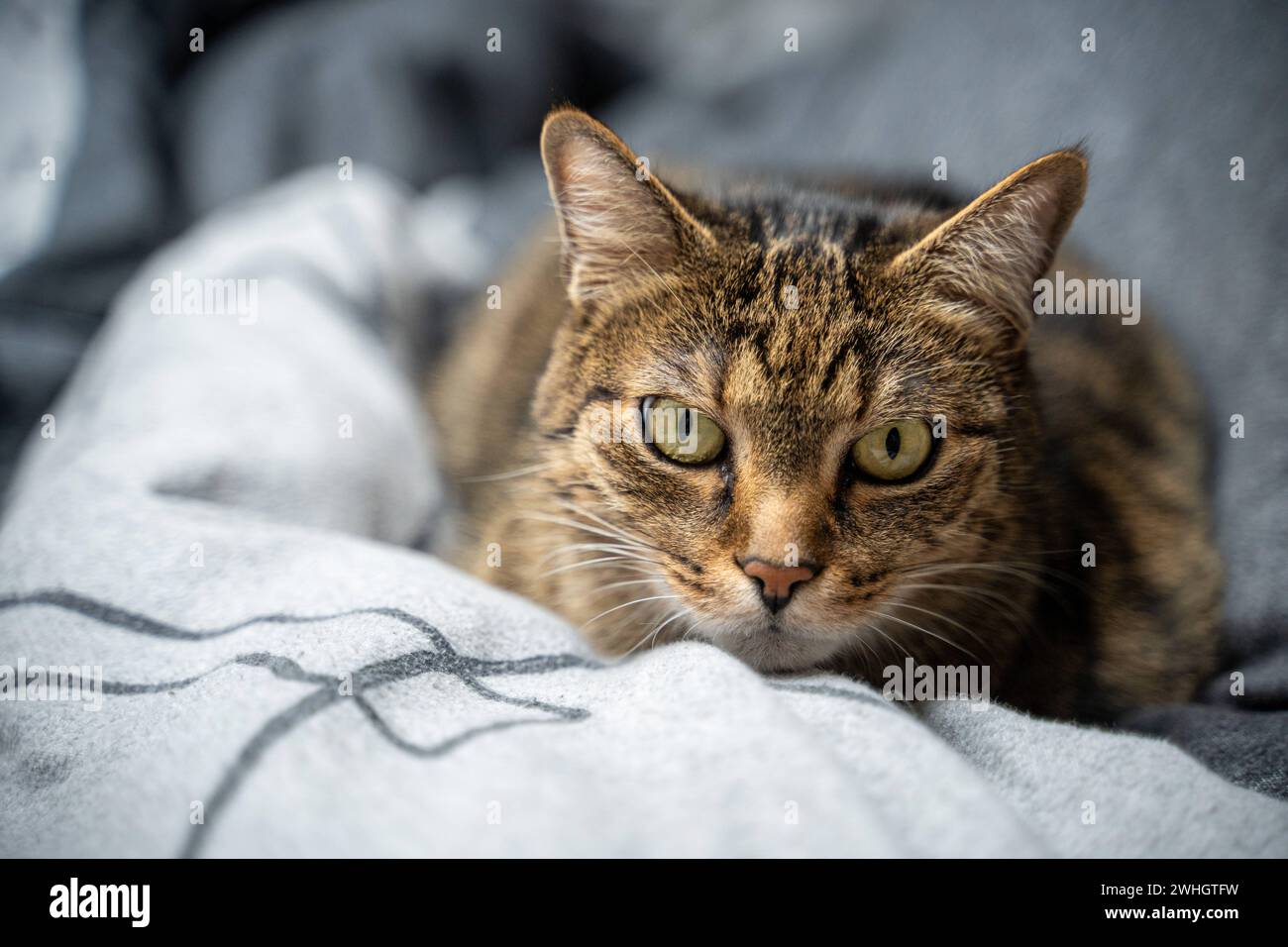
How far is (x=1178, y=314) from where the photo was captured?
1.23 m

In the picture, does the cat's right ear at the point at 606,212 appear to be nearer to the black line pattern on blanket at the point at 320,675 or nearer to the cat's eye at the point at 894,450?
the cat's eye at the point at 894,450

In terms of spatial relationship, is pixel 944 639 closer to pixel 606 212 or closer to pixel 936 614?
pixel 936 614

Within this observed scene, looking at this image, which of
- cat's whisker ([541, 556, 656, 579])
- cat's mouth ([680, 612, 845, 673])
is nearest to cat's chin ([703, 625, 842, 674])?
cat's mouth ([680, 612, 845, 673])

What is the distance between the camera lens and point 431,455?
144 centimetres

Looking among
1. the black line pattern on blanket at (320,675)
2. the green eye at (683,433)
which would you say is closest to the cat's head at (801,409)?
the green eye at (683,433)

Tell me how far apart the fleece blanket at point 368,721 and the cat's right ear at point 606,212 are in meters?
0.36

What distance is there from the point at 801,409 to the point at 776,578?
155 millimetres

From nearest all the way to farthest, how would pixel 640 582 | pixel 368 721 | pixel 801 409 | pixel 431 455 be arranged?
pixel 368 721
pixel 801 409
pixel 640 582
pixel 431 455

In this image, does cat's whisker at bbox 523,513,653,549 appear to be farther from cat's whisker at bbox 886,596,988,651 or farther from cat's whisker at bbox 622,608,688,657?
cat's whisker at bbox 886,596,988,651

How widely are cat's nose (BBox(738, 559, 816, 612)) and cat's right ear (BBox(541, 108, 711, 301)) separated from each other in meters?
0.33

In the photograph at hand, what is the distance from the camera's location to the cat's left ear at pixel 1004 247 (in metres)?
0.78

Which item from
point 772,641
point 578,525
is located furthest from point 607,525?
point 772,641
